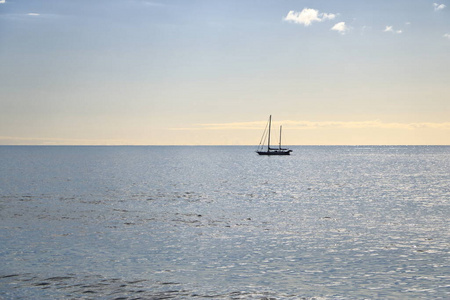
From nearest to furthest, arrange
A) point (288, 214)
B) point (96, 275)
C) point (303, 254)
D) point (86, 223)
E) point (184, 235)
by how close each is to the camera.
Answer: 1. point (96, 275)
2. point (303, 254)
3. point (184, 235)
4. point (86, 223)
5. point (288, 214)

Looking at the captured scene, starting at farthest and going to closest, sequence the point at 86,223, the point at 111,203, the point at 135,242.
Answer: the point at 111,203
the point at 86,223
the point at 135,242

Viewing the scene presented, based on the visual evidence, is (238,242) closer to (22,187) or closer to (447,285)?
(447,285)

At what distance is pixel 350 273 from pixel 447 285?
464 centimetres

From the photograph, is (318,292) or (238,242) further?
(238,242)

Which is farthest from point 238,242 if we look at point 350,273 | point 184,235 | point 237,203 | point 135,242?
point 237,203

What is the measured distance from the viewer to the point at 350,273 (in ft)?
79.3

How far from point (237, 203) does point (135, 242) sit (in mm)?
26256

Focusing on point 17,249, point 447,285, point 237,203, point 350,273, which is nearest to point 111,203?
point 237,203

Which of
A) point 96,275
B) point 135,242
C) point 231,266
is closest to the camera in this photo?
point 96,275

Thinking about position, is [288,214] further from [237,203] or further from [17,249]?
[17,249]

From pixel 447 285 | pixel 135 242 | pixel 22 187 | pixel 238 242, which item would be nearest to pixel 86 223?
pixel 135 242

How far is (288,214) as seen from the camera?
47.4 meters

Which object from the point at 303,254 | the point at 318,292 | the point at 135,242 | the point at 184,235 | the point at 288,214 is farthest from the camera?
the point at 288,214

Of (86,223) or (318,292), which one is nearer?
(318,292)
